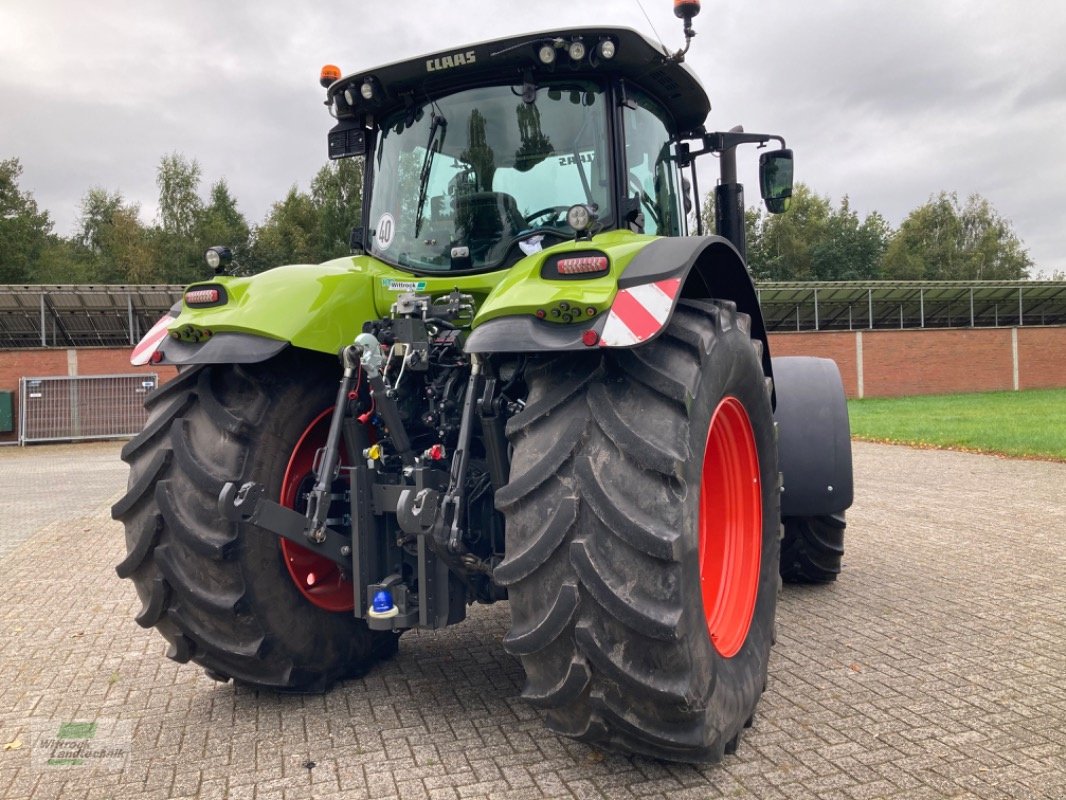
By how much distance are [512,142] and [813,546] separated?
319 centimetres

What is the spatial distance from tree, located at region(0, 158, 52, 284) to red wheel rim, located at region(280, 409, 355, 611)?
4315 centimetres

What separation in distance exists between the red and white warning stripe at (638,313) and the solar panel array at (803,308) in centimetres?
2252

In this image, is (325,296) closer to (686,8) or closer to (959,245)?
(686,8)

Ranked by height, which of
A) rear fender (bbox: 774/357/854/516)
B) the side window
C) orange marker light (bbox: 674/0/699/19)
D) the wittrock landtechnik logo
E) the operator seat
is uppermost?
orange marker light (bbox: 674/0/699/19)

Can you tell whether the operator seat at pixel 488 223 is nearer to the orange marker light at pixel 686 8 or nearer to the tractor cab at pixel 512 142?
the tractor cab at pixel 512 142

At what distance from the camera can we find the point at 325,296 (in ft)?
11.5

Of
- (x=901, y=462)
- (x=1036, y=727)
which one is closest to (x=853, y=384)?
A: (x=901, y=462)

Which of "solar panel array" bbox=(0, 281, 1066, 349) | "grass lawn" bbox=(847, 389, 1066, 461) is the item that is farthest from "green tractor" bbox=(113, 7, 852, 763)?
"solar panel array" bbox=(0, 281, 1066, 349)

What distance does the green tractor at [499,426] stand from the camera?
2.54 m

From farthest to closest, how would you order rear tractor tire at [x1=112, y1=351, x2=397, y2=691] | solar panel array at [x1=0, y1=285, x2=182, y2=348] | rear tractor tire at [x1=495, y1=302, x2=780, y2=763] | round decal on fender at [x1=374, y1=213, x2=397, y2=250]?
solar panel array at [x1=0, y1=285, x2=182, y2=348] < round decal on fender at [x1=374, y1=213, x2=397, y2=250] < rear tractor tire at [x1=112, y1=351, x2=397, y2=691] < rear tractor tire at [x1=495, y1=302, x2=780, y2=763]

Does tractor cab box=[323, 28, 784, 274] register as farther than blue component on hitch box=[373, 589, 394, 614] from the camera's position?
Yes

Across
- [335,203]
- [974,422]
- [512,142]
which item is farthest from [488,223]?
[335,203]

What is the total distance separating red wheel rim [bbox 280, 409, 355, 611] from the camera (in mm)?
3559

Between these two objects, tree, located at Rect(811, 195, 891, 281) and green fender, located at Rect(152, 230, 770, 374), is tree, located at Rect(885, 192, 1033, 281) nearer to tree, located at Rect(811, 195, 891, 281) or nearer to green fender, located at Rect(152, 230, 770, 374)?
tree, located at Rect(811, 195, 891, 281)
